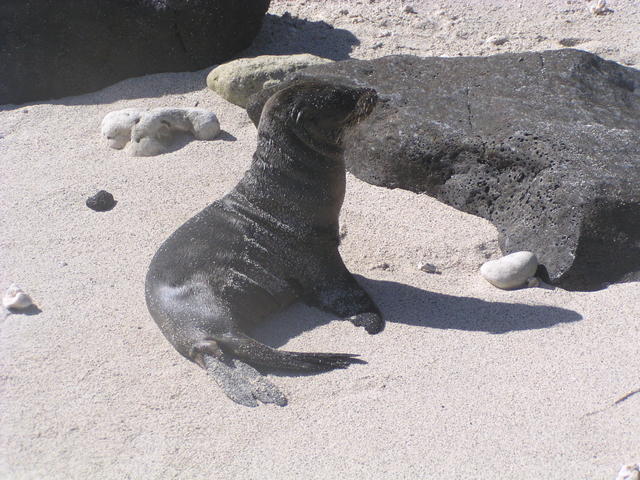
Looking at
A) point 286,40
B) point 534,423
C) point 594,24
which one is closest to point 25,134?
point 286,40

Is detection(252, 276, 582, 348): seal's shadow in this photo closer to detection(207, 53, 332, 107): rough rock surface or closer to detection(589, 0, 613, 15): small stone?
detection(207, 53, 332, 107): rough rock surface

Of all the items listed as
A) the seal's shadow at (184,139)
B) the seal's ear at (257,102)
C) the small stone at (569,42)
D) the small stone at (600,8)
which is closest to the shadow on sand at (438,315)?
the seal's ear at (257,102)

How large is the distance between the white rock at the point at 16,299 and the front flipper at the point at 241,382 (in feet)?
3.87

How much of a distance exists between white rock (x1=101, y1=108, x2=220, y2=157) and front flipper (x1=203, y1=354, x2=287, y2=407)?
2.71 meters

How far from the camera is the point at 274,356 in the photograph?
3748mm

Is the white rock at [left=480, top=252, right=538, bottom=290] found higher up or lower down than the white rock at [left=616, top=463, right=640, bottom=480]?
lower down

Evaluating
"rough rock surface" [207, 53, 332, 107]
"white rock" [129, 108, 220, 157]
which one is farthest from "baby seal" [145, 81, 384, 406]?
"rough rock surface" [207, 53, 332, 107]

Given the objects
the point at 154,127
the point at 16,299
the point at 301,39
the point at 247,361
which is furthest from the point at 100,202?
the point at 301,39

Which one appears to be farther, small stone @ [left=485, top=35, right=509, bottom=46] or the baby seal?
small stone @ [left=485, top=35, right=509, bottom=46]

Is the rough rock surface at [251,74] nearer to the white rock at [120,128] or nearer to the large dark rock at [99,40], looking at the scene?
the large dark rock at [99,40]

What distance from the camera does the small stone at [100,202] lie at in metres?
5.36

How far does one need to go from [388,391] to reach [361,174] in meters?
2.31

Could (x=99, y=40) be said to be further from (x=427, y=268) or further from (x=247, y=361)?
(x=247, y=361)

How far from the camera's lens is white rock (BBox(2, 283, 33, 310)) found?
4.29 metres
